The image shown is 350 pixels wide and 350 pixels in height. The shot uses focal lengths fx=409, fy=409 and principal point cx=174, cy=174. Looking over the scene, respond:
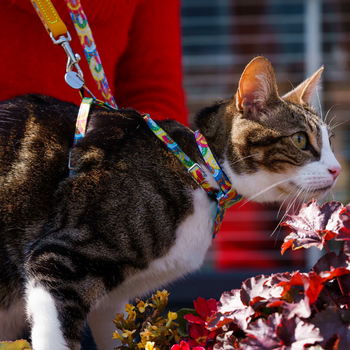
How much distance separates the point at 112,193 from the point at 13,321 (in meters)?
0.35

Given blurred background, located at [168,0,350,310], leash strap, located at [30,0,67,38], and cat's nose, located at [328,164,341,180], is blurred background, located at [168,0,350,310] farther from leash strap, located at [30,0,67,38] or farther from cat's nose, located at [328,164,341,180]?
leash strap, located at [30,0,67,38]

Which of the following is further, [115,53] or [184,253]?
[115,53]

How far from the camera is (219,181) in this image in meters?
0.83

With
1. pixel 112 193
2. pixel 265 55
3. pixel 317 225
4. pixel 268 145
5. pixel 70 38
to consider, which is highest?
pixel 265 55

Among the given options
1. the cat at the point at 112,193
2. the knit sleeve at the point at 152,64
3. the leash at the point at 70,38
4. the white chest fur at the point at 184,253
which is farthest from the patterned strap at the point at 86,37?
the white chest fur at the point at 184,253

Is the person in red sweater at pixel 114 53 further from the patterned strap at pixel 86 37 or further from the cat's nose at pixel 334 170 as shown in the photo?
the cat's nose at pixel 334 170

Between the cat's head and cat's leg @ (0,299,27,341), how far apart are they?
0.49 meters

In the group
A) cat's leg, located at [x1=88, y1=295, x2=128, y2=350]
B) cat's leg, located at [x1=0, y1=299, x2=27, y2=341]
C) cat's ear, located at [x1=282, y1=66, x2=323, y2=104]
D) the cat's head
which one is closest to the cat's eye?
the cat's head

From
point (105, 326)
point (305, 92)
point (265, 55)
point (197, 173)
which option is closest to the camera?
point (197, 173)

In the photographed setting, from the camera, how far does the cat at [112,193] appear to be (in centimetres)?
70

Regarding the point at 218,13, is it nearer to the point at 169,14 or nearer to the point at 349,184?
the point at 349,184

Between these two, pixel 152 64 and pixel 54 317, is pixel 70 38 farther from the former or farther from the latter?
pixel 54 317

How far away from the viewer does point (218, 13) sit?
3.33 m

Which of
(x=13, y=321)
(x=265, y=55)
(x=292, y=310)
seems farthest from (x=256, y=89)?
(x=265, y=55)
